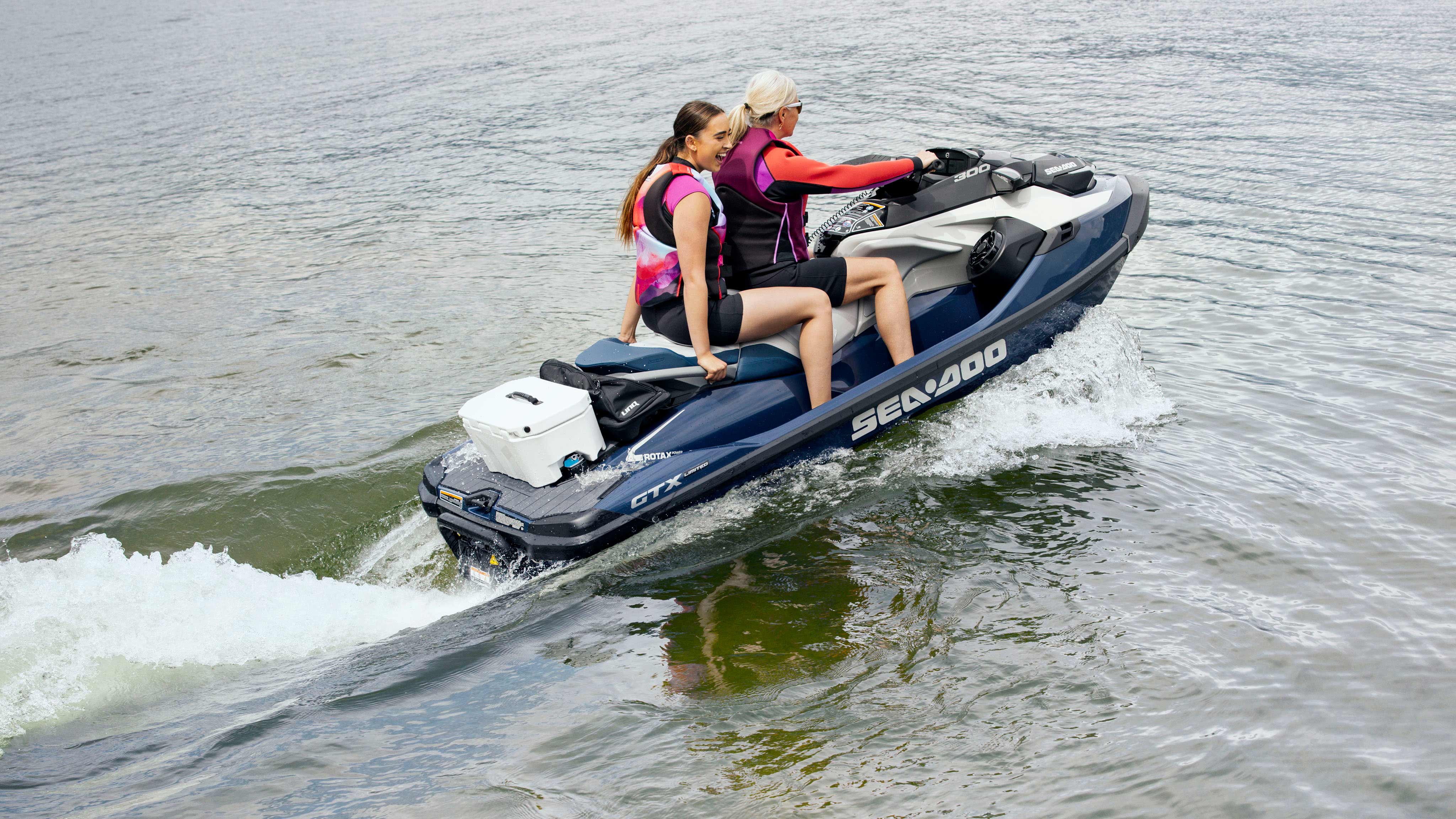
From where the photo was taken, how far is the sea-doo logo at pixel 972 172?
5.26 metres

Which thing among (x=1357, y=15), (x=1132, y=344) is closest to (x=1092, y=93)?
(x=1357, y=15)

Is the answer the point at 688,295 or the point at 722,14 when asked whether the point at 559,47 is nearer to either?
the point at 722,14

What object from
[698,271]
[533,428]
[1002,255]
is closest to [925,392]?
[1002,255]

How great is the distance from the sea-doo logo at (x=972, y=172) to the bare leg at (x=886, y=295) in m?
0.72

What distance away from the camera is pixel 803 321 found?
15.3 feet

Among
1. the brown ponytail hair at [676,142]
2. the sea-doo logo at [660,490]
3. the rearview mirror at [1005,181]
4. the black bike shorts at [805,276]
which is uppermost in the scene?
the brown ponytail hair at [676,142]

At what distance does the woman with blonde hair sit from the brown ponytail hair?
0.50 ft

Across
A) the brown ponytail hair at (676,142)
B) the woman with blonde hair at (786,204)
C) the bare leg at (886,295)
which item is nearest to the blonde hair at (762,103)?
the woman with blonde hair at (786,204)

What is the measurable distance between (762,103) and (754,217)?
50 cm

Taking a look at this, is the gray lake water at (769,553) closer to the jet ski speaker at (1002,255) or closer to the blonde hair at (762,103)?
the jet ski speaker at (1002,255)

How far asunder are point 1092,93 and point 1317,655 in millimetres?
11660

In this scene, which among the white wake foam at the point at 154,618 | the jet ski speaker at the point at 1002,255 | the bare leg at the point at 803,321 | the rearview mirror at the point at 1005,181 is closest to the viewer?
the white wake foam at the point at 154,618

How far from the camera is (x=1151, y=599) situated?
13.0 feet

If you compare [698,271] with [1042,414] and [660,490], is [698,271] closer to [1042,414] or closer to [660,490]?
[660,490]
